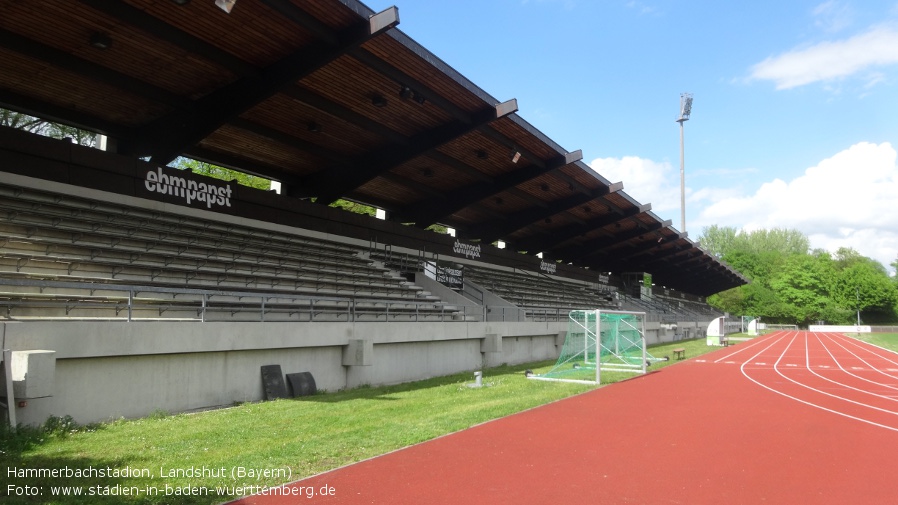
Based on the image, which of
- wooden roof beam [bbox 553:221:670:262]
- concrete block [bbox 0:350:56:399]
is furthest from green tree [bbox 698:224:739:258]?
concrete block [bbox 0:350:56:399]

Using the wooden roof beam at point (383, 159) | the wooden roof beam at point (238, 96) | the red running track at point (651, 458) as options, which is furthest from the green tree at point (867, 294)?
the wooden roof beam at point (238, 96)

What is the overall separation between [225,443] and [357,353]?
6.27m

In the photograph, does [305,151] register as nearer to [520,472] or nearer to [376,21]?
[376,21]

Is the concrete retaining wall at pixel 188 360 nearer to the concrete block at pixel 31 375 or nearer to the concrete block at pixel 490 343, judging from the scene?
the concrete block at pixel 31 375

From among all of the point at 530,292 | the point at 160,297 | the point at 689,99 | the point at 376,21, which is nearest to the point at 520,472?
the point at 160,297

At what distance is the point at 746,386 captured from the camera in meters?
17.6

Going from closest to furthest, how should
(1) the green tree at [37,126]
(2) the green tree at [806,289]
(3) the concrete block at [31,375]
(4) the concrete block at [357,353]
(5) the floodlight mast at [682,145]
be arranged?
1. (3) the concrete block at [31,375]
2. (4) the concrete block at [357,353]
3. (1) the green tree at [37,126]
4. (5) the floodlight mast at [682,145]
5. (2) the green tree at [806,289]

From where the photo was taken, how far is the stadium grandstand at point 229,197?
10.2 metres

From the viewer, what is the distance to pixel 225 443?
8172 mm

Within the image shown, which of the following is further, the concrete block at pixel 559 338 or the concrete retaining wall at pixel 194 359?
the concrete block at pixel 559 338

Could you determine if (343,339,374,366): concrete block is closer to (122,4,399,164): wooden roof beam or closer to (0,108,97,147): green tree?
(122,4,399,164): wooden roof beam

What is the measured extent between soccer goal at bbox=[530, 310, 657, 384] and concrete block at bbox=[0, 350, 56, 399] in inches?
528

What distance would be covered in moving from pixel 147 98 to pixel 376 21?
596 centimetres

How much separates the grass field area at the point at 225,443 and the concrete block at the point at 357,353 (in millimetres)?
1525
